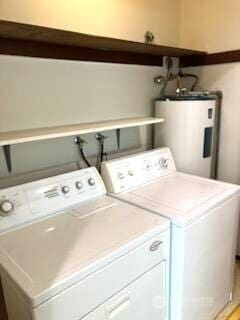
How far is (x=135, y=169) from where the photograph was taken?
6.16 ft

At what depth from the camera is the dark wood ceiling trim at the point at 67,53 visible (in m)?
1.47

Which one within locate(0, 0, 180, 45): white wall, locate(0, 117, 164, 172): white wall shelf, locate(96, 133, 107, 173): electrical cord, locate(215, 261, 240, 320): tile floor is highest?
locate(0, 0, 180, 45): white wall

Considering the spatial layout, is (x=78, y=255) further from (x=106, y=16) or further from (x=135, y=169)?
(x=106, y=16)

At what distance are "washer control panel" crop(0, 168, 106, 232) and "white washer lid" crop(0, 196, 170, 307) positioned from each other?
61 mm

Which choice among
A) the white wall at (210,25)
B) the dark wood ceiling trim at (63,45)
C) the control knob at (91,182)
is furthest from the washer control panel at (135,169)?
the white wall at (210,25)

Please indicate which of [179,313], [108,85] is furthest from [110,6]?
[179,313]

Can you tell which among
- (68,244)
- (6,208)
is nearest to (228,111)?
(68,244)

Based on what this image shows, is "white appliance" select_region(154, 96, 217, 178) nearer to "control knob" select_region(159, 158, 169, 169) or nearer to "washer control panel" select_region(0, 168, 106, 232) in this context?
"control knob" select_region(159, 158, 169, 169)

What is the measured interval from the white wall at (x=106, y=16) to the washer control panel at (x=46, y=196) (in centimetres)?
92

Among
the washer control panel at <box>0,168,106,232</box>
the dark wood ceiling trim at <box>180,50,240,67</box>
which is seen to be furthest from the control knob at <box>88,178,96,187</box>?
the dark wood ceiling trim at <box>180,50,240,67</box>

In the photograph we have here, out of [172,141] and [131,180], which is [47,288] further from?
[172,141]

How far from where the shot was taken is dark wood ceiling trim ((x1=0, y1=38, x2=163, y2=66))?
147 centimetres

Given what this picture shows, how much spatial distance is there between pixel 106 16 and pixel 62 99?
26.6 inches

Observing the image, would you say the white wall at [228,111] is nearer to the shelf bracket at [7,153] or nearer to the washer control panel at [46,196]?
the washer control panel at [46,196]
